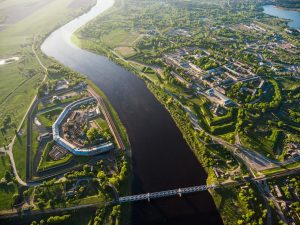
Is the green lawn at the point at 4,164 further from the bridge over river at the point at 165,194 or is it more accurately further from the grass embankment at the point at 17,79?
the bridge over river at the point at 165,194

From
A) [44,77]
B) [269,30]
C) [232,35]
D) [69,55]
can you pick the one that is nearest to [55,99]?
[44,77]

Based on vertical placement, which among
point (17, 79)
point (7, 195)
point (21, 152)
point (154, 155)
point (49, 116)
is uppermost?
point (17, 79)

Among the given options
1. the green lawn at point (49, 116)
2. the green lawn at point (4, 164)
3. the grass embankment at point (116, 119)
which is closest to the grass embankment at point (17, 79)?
the green lawn at point (4, 164)

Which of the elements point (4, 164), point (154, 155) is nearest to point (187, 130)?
point (154, 155)

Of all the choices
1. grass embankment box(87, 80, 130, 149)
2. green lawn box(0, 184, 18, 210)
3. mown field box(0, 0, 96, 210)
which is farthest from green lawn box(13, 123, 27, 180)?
grass embankment box(87, 80, 130, 149)

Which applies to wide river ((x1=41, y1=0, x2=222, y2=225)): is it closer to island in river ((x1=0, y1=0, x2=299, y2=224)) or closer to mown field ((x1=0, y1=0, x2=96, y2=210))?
island in river ((x1=0, y1=0, x2=299, y2=224))

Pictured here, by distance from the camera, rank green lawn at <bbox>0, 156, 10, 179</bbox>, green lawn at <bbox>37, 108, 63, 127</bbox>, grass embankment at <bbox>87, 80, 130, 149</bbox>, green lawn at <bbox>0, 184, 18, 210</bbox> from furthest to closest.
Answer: green lawn at <bbox>37, 108, 63, 127</bbox>
grass embankment at <bbox>87, 80, 130, 149</bbox>
green lawn at <bbox>0, 156, 10, 179</bbox>
green lawn at <bbox>0, 184, 18, 210</bbox>

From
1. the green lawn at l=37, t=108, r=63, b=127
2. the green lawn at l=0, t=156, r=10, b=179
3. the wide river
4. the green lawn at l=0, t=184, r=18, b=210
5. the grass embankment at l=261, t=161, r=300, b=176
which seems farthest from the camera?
the green lawn at l=37, t=108, r=63, b=127

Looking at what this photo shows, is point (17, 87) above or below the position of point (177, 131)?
above

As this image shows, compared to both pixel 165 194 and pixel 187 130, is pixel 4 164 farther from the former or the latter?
pixel 187 130
